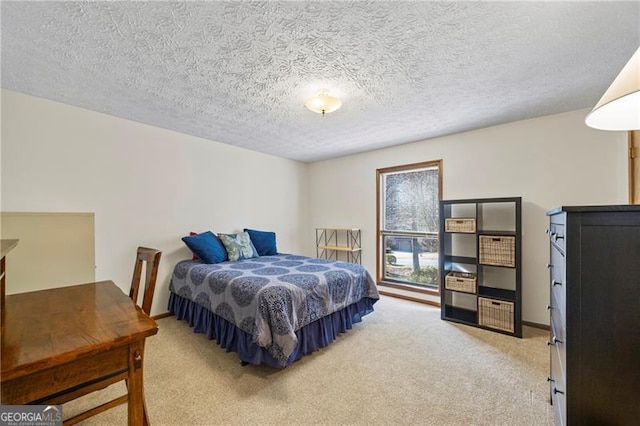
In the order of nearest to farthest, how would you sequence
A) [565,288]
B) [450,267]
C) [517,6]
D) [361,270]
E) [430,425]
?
1. [565,288]
2. [517,6]
3. [430,425]
4. [361,270]
5. [450,267]

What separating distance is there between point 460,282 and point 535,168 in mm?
1563

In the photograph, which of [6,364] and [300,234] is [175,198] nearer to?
[300,234]

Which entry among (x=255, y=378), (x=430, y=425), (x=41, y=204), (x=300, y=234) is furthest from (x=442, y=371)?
(x=41, y=204)

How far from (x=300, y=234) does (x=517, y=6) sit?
174 inches

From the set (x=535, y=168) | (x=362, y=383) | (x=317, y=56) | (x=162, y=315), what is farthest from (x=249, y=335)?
(x=535, y=168)

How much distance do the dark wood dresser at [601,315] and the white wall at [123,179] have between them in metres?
3.80

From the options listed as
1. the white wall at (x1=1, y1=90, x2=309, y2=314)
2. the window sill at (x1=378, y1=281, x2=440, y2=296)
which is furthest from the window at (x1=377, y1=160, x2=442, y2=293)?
the white wall at (x1=1, y1=90, x2=309, y2=314)

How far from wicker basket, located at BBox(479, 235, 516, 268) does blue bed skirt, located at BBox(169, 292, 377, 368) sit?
1.40 m

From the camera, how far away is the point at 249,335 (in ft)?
7.09

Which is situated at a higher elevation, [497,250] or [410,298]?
[497,250]

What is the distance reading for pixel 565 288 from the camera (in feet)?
3.73

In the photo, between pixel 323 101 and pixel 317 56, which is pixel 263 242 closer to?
pixel 323 101

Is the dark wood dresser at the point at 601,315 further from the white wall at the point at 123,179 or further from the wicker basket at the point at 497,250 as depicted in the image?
the white wall at the point at 123,179

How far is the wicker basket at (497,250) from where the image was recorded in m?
2.79
